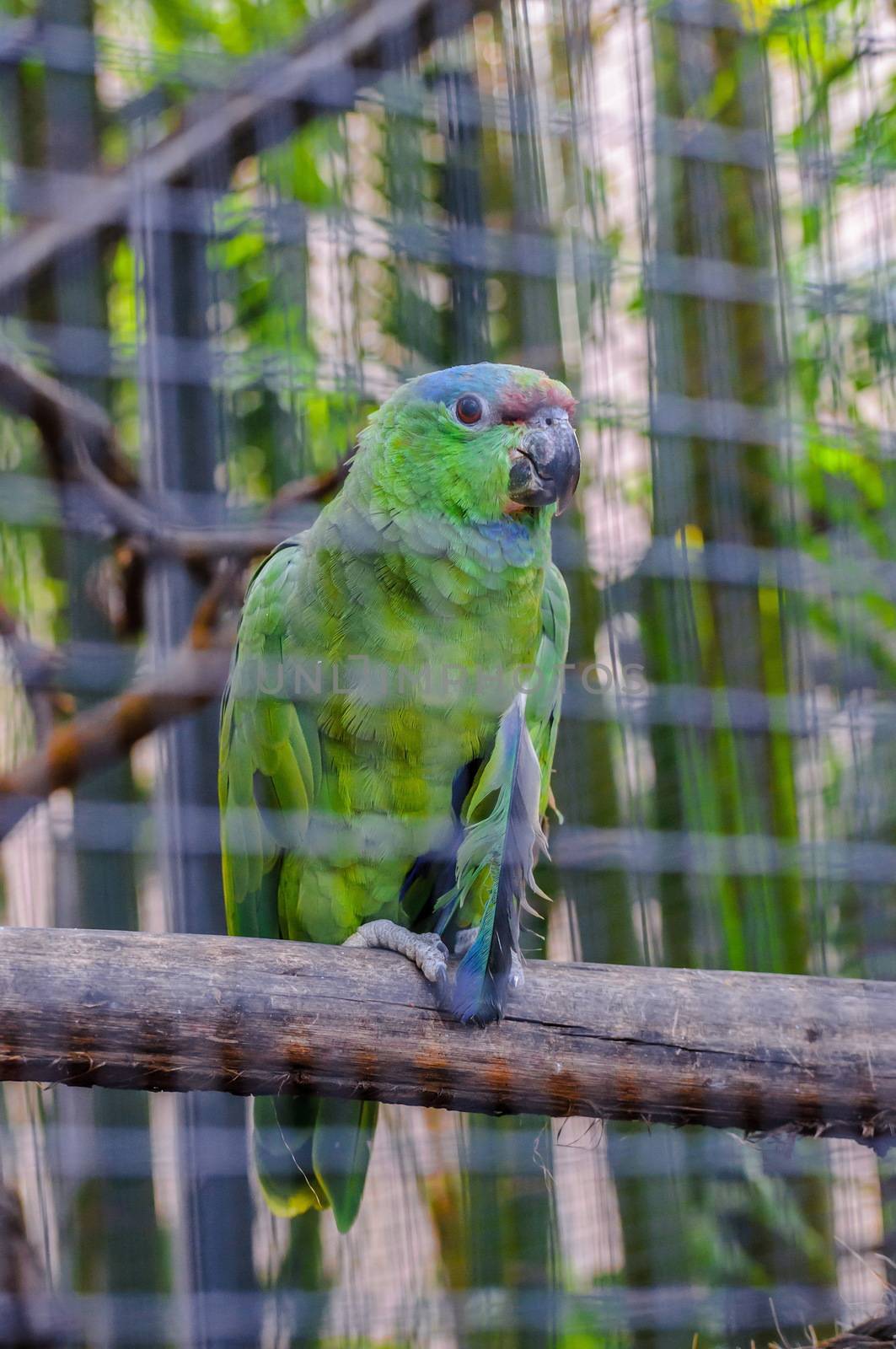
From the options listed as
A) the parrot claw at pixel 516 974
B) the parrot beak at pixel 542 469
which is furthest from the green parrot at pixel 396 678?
the parrot claw at pixel 516 974

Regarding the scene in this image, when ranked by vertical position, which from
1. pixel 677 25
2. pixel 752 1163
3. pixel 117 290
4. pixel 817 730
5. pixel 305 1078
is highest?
pixel 677 25

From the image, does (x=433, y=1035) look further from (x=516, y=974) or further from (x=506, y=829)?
(x=506, y=829)

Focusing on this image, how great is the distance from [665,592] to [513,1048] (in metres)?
0.83

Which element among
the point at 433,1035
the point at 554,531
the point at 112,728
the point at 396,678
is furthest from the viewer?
the point at 554,531

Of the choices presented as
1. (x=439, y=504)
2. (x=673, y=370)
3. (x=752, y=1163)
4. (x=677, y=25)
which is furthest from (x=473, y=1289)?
(x=677, y=25)

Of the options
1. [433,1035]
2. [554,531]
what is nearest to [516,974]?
[433,1035]

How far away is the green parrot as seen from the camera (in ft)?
3.57

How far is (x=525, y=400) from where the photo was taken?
112 cm

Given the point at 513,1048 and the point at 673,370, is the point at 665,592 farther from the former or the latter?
the point at 513,1048

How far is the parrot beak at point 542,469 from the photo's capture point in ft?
3.60

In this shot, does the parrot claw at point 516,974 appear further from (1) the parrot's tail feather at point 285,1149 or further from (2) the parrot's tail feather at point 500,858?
(1) the parrot's tail feather at point 285,1149

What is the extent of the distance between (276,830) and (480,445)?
1.39 ft

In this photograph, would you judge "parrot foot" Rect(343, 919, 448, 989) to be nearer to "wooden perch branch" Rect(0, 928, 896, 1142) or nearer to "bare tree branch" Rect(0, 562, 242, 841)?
"wooden perch branch" Rect(0, 928, 896, 1142)

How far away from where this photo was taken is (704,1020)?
89 cm
